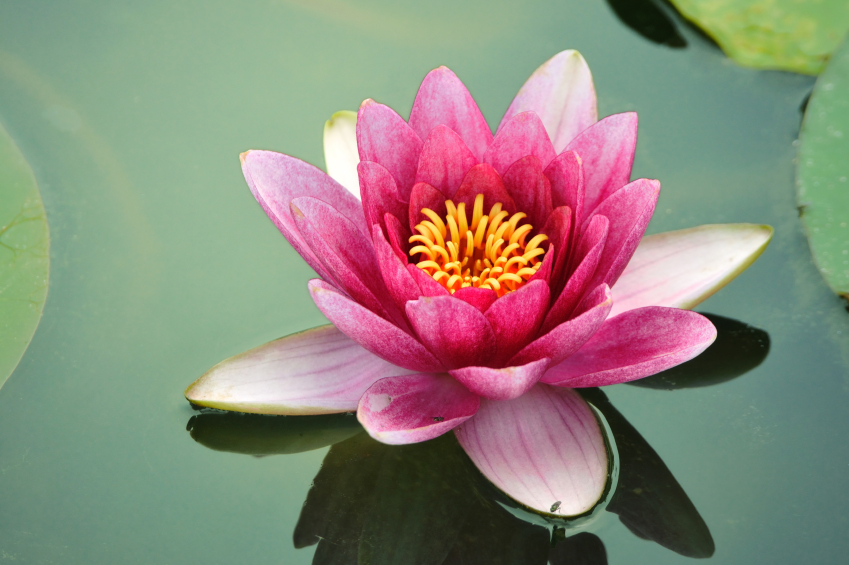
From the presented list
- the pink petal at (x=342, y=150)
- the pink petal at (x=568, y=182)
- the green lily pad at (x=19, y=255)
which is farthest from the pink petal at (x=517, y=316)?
the green lily pad at (x=19, y=255)

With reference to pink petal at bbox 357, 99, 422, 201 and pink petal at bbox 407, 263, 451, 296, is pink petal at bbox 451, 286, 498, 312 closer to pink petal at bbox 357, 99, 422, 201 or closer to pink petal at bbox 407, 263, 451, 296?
pink petal at bbox 407, 263, 451, 296

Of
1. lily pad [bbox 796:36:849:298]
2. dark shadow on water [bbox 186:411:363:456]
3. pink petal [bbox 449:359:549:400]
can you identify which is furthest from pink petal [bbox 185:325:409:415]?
lily pad [bbox 796:36:849:298]

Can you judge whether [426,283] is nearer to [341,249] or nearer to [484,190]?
[341,249]

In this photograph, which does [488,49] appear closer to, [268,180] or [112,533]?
[268,180]

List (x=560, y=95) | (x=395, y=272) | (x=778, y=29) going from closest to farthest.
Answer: (x=395, y=272)
(x=560, y=95)
(x=778, y=29)

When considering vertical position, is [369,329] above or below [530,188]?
below

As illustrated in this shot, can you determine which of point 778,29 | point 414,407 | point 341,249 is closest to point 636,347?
point 414,407
